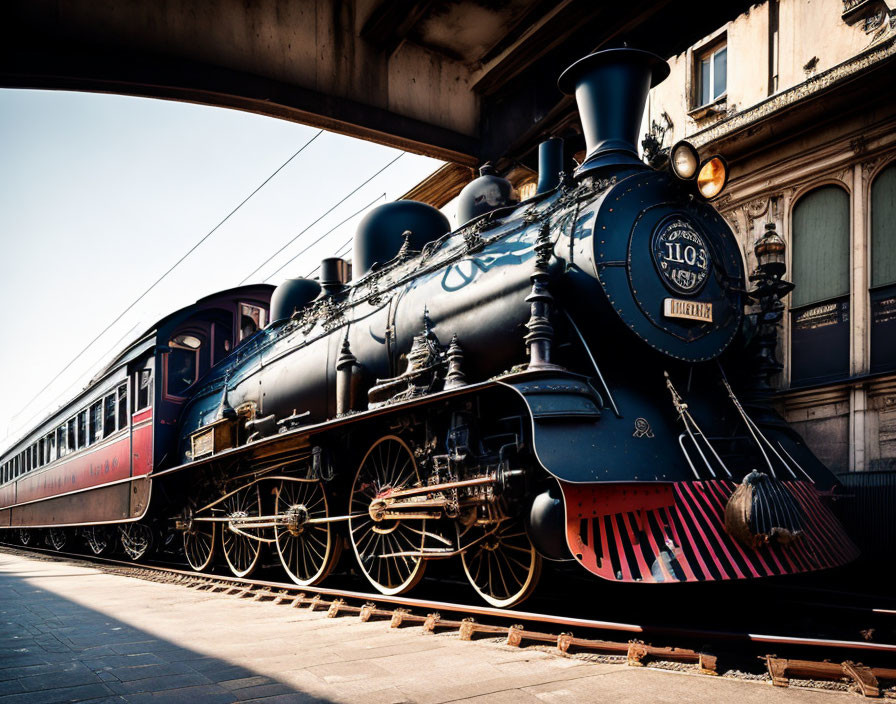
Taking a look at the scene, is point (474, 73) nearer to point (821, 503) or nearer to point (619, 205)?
point (619, 205)

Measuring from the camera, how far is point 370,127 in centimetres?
1083

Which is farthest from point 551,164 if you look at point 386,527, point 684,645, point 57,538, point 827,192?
point 57,538

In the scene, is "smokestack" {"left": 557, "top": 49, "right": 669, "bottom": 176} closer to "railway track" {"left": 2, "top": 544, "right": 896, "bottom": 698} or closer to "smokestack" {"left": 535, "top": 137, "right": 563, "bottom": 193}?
"smokestack" {"left": 535, "top": 137, "right": 563, "bottom": 193}

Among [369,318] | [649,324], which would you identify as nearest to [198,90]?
[369,318]

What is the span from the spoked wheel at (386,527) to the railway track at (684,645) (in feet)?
1.07

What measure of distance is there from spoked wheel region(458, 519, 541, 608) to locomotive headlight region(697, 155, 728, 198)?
2.73 meters

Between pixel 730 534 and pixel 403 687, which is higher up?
pixel 730 534

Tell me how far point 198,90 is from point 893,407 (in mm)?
8173

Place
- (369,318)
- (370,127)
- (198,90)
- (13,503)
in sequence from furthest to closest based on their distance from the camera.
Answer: (13,503), (370,127), (198,90), (369,318)

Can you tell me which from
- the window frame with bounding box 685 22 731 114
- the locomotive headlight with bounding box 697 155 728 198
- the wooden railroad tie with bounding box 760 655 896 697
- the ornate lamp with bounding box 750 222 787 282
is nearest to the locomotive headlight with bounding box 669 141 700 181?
the locomotive headlight with bounding box 697 155 728 198

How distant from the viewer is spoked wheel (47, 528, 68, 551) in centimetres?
1619

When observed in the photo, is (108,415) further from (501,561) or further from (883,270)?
(883,270)

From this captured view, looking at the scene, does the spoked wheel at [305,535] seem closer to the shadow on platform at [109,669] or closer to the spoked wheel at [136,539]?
the shadow on platform at [109,669]

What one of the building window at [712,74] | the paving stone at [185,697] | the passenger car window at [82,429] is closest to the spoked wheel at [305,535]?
the paving stone at [185,697]
